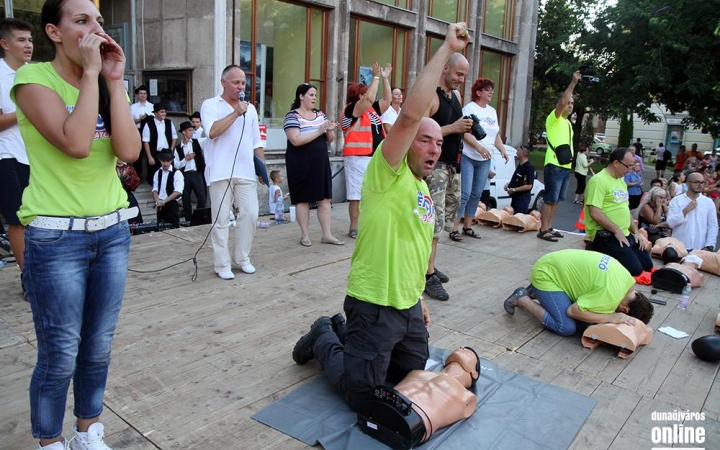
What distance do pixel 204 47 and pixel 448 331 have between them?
7812 millimetres

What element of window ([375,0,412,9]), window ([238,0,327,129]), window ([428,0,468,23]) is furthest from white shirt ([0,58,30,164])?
window ([428,0,468,23])

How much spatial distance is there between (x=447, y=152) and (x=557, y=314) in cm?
205

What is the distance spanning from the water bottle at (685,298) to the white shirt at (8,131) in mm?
5826

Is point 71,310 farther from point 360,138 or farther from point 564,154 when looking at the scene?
point 564,154

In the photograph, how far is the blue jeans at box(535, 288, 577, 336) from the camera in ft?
14.6

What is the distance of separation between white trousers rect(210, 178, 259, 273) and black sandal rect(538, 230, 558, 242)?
4.46 m

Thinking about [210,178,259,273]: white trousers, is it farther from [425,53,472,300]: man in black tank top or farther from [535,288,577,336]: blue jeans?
[535,288,577,336]: blue jeans

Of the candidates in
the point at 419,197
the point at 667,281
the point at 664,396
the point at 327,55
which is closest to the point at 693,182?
the point at 667,281

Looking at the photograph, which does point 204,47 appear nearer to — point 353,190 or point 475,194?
point 353,190

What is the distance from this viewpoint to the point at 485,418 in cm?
316

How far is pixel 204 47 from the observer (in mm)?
10156

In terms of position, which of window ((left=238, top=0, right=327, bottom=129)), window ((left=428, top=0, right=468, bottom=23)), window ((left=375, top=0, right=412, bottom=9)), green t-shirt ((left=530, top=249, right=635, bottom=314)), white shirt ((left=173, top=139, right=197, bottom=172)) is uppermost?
window ((left=428, top=0, right=468, bottom=23))

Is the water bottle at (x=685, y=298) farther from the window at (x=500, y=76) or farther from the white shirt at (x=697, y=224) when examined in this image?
the window at (x=500, y=76)

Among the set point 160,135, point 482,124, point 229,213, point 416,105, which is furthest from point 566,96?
point 160,135
